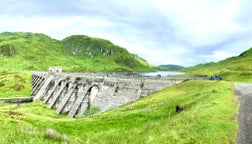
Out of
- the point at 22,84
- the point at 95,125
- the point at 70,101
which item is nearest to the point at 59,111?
the point at 70,101

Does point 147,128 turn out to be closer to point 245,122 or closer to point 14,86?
point 245,122

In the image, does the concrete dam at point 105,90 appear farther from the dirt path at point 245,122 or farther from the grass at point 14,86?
the grass at point 14,86

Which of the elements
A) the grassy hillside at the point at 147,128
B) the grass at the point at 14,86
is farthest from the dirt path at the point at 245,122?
the grass at the point at 14,86

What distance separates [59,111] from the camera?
2756 inches

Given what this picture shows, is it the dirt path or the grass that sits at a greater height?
the dirt path

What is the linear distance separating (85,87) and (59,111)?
11617 millimetres

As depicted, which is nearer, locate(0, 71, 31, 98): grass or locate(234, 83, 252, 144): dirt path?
locate(234, 83, 252, 144): dirt path

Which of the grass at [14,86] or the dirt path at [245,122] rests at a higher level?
the dirt path at [245,122]

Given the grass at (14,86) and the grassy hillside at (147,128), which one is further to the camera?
the grass at (14,86)

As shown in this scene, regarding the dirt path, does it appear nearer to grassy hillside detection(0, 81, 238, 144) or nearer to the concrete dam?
grassy hillside detection(0, 81, 238, 144)

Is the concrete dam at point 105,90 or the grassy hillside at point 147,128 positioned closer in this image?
the grassy hillside at point 147,128

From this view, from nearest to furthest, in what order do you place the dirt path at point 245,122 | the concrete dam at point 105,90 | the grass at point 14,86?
the dirt path at point 245,122 → the concrete dam at point 105,90 → the grass at point 14,86

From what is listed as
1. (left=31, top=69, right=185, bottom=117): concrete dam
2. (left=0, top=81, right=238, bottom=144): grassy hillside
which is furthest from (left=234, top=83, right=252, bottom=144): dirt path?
(left=31, top=69, right=185, bottom=117): concrete dam

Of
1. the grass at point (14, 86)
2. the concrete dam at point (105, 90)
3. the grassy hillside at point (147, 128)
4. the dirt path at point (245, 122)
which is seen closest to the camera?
the grassy hillside at point (147, 128)
